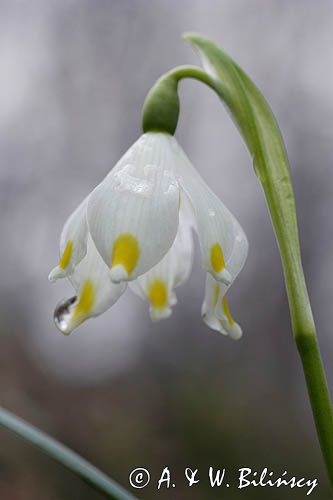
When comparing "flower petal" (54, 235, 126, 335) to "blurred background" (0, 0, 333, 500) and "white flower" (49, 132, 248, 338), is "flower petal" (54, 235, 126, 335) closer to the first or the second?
"white flower" (49, 132, 248, 338)

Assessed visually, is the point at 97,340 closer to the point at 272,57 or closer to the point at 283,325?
the point at 283,325

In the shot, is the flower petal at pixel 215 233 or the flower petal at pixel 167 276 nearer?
the flower petal at pixel 215 233

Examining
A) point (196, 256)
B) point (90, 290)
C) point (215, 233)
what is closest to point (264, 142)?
point (215, 233)

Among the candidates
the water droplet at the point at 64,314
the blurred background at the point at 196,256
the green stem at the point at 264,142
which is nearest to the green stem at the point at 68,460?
the water droplet at the point at 64,314

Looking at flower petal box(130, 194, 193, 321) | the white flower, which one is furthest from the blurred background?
the white flower

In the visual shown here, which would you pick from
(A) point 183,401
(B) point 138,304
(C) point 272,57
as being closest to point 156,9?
(C) point 272,57

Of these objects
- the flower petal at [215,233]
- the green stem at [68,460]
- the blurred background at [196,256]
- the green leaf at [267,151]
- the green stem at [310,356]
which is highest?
the blurred background at [196,256]

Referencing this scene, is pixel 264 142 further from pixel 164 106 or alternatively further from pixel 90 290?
pixel 90 290

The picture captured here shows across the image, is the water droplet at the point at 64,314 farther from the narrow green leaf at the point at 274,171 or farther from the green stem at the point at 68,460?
the narrow green leaf at the point at 274,171
